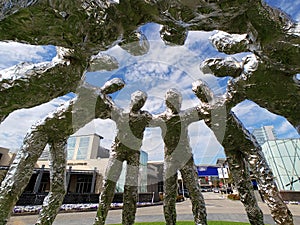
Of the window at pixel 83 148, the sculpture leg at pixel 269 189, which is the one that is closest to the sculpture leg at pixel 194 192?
the sculpture leg at pixel 269 189

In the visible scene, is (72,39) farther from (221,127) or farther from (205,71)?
(221,127)

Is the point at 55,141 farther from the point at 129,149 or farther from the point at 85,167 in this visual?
the point at 85,167

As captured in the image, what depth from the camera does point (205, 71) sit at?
3.75 m

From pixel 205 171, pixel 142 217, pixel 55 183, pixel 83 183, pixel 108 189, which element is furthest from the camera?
pixel 83 183

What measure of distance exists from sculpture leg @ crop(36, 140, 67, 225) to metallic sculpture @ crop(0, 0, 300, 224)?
0.53 m

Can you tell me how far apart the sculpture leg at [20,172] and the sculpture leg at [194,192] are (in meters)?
2.54

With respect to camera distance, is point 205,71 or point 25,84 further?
point 205,71

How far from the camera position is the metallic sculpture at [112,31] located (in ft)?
5.82

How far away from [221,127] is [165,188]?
1.59 metres

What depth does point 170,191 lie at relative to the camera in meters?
4.16

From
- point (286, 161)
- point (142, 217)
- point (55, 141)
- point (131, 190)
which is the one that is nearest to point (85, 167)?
point (142, 217)

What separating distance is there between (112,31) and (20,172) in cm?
241

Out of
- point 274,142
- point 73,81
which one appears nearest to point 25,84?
point 73,81

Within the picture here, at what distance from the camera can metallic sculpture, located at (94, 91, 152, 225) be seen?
12.7 ft
